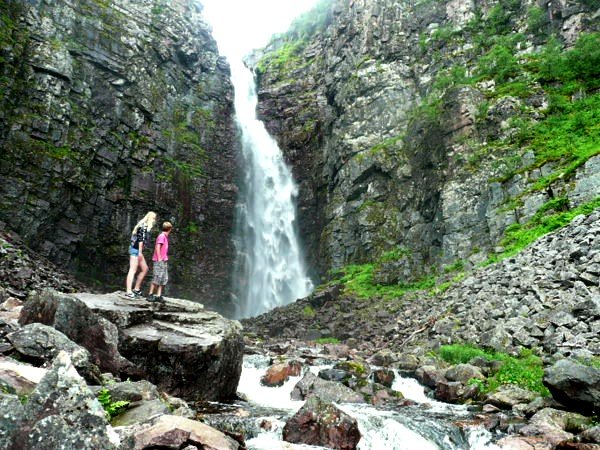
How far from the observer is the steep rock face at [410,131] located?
2400 centimetres

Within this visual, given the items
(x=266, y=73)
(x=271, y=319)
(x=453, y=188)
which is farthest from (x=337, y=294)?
(x=266, y=73)

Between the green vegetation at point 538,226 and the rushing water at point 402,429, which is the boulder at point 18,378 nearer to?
the rushing water at point 402,429

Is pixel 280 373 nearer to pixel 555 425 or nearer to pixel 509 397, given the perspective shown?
pixel 509 397

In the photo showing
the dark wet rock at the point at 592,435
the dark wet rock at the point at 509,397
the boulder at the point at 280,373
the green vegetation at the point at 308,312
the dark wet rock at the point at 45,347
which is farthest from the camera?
the green vegetation at the point at 308,312

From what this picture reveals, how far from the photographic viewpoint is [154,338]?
Answer: 8383 mm

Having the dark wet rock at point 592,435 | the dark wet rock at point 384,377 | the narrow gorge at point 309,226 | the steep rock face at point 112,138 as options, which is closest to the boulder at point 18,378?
the narrow gorge at point 309,226

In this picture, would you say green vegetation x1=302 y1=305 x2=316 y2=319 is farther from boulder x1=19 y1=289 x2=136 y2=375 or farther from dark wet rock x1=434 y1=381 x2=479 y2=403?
boulder x1=19 y1=289 x2=136 y2=375

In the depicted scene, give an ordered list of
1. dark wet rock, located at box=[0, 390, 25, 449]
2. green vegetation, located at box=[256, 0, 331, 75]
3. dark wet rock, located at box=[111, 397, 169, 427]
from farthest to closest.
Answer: green vegetation, located at box=[256, 0, 331, 75] < dark wet rock, located at box=[111, 397, 169, 427] < dark wet rock, located at box=[0, 390, 25, 449]

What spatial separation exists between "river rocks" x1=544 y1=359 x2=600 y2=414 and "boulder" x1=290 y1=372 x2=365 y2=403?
4.08 metres

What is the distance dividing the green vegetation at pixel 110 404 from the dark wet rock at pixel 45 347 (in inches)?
14.5

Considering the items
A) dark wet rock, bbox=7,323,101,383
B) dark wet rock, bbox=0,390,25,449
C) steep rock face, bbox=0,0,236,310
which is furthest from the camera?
steep rock face, bbox=0,0,236,310

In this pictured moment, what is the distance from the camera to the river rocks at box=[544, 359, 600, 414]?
25.1 ft

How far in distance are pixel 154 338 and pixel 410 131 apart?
28.3 meters

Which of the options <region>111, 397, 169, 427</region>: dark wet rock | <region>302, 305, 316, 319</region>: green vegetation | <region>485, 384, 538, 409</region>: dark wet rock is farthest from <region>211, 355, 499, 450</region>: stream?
<region>302, 305, 316, 319</region>: green vegetation
